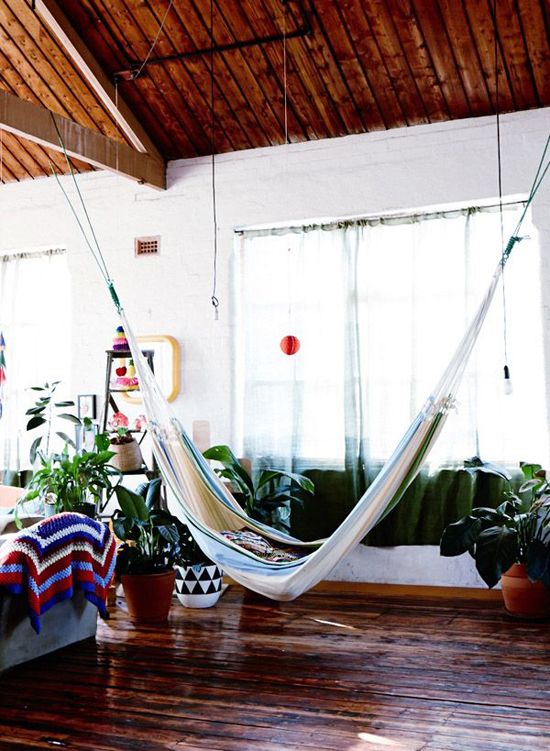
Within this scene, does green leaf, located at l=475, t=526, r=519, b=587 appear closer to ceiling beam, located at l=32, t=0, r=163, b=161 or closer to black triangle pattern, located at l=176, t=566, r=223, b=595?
black triangle pattern, located at l=176, t=566, r=223, b=595

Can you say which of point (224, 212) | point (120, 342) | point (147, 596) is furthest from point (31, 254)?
point (147, 596)

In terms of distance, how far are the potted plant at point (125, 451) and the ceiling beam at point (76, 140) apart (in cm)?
153

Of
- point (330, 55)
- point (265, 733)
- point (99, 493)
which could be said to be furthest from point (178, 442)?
point (330, 55)

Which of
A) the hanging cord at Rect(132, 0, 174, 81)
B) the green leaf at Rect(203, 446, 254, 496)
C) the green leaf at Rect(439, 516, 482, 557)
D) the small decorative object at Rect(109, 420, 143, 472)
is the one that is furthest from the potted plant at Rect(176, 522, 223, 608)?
the hanging cord at Rect(132, 0, 174, 81)

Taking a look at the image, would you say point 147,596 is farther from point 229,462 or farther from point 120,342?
point 120,342

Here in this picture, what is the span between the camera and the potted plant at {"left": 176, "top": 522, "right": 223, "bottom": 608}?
15.0 feet

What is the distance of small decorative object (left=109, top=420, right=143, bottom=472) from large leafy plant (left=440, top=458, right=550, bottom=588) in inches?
70.8

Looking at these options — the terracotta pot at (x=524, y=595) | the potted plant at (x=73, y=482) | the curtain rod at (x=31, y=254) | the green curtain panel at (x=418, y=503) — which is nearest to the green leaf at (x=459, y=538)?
the terracotta pot at (x=524, y=595)

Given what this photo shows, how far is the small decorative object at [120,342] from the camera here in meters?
5.07

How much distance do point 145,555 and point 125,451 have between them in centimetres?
71

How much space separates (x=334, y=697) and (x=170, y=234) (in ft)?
10.8

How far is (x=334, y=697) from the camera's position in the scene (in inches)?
121

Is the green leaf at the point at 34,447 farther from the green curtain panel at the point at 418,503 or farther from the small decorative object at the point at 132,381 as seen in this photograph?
the green curtain panel at the point at 418,503

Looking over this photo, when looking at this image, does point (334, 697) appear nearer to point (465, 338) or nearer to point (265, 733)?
point (265, 733)
